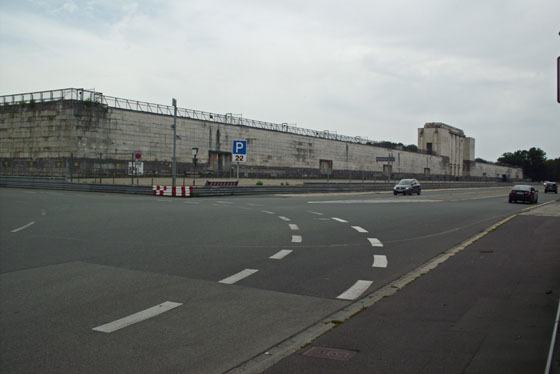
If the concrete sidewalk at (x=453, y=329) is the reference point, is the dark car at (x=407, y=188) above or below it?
above

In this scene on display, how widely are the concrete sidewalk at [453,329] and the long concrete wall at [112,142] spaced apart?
38.3m

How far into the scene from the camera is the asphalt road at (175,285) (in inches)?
179

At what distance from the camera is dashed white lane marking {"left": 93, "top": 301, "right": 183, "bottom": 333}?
5.18 metres

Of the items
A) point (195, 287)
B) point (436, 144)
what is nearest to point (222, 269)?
point (195, 287)

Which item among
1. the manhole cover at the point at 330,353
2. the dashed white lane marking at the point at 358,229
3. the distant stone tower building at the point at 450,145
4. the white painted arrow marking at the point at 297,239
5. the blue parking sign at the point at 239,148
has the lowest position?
the manhole cover at the point at 330,353

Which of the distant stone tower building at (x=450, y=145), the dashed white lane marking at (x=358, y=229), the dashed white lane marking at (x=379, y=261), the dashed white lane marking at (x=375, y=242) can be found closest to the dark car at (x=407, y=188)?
the dashed white lane marking at (x=358, y=229)

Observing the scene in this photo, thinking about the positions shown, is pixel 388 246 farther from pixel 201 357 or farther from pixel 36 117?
pixel 36 117

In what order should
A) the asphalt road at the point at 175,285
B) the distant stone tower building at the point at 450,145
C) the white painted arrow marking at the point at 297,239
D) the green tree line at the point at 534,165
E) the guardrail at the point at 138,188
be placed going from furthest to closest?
the green tree line at the point at 534,165 < the distant stone tower building at the point at 450,145 < the guardrail at the point at 138,188 < the white painted arrow marking at the point at 297,239 < the asphalt road at the point at 175,285

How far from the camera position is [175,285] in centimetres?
712

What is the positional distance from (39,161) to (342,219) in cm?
3843

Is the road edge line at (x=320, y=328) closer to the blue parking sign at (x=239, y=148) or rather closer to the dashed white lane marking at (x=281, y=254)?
the dashed white lane marking at (x=281, y=254)

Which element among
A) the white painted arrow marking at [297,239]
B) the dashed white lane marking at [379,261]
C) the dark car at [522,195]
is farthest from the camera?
the dark car at [522,195]

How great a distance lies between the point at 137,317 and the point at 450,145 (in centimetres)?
11334

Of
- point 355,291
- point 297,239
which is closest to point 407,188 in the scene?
point 297,239
